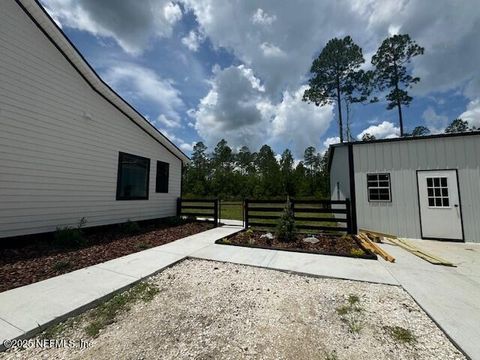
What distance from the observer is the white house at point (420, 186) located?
6.69 metres

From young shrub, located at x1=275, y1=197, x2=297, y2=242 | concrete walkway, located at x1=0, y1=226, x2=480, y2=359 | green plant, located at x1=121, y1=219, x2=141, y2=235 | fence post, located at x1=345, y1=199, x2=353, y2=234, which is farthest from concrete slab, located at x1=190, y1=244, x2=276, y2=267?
fence post, located at x1=345, y1=199, x2=353, y2=234

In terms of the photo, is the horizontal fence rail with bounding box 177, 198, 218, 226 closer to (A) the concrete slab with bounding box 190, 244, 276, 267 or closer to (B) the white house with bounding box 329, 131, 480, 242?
(A) the concrete slab with bounding box 190, 244, 276, 267

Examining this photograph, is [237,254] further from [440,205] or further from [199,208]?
[440,205]

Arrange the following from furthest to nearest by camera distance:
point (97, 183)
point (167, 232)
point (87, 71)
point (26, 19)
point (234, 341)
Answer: point (167, 232), point (97, 183), point (87, 71), point (26, 19), point (234, 341)

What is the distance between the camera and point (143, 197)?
27.8ft

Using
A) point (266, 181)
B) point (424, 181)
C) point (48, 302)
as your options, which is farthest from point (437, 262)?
point (266, 181)

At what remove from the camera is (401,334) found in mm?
2248

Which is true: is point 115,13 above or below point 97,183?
above

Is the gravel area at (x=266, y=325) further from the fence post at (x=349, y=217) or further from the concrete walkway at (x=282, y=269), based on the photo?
the fence post at (x=349, y=217)

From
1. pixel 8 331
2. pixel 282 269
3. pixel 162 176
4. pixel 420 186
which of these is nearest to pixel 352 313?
pixel 282 269

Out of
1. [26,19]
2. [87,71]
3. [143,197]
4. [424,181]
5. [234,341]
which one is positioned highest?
[26,19]

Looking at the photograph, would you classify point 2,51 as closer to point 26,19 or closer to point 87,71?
point 26,19

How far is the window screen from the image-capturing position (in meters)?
6.86

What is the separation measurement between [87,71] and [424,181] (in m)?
11.3
